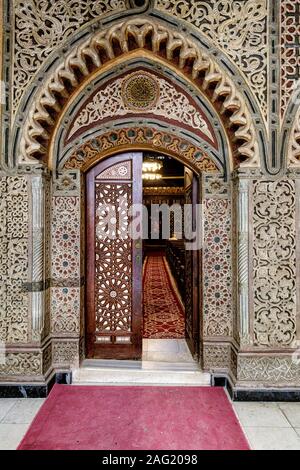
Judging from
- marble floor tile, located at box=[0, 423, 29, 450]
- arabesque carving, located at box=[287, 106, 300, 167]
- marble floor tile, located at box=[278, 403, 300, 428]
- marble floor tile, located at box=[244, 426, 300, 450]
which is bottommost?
marble floor tile, located at box=[278, 403, 300, 428]

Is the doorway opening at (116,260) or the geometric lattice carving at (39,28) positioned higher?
the geometric lattice carving at (39,28)

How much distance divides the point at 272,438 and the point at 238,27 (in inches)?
128

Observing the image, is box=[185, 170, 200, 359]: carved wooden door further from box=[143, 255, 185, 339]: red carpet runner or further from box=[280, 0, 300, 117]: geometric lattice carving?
box=[280, 0, 300, 117]: geometric lattice carving

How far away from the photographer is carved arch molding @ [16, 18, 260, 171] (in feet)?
8.84

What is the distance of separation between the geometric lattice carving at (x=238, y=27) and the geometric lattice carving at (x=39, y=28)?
76cm

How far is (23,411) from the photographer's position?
8.21 feet

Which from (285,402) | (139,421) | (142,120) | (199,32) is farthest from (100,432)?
(199,32)

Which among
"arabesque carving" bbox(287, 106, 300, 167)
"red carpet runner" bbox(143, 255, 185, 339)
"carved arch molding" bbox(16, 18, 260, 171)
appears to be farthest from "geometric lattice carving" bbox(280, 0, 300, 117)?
"red carpet runner" bbox(143, 255, 185, 339)

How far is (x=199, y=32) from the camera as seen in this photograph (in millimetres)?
2697

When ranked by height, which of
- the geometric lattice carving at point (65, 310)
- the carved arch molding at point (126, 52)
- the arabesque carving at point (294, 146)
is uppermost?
the carved arch molding at point (126, 52)

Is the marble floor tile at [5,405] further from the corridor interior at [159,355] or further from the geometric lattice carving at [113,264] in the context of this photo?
the geometric lattice carving at [113,264]

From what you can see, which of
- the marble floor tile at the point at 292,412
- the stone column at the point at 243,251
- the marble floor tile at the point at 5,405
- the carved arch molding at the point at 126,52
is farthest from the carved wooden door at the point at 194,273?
the marble floor tile at the point at 5,405

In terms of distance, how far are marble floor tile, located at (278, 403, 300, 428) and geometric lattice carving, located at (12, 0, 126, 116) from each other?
348 cm

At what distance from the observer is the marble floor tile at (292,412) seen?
92.7 inches
